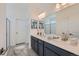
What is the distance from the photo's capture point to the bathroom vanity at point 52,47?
1.76 m

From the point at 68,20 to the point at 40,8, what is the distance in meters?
0.51

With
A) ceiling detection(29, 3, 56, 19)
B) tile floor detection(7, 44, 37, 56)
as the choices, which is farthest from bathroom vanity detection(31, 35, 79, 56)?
ceiling detection(29, 3, 56, 19)

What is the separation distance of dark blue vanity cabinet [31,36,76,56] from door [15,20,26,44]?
21cm

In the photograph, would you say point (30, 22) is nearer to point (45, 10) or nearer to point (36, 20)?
point (36, 20)

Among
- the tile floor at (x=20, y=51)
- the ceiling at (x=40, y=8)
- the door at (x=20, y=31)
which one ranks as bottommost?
the tile floor at (x=20, y=51)

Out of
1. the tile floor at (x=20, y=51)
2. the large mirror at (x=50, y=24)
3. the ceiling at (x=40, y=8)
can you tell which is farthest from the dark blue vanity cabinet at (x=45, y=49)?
the ceiling at (x=40, y=8)

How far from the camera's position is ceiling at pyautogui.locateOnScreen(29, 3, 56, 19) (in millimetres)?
2018

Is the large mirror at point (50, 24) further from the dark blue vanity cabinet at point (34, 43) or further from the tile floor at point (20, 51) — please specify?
the tile floor at point (20, 51)

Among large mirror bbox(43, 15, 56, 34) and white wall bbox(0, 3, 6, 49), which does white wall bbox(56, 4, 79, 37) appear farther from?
white wall bbox(0, 3, 6, 49)

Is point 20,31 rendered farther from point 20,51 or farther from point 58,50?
point 58,50

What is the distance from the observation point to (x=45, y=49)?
2410 millimetres

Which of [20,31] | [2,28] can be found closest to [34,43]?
[20,31]

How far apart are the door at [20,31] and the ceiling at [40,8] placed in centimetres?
24

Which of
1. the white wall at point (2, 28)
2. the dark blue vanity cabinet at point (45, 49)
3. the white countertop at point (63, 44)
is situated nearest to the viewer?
the white countertop at point (63, 44)
